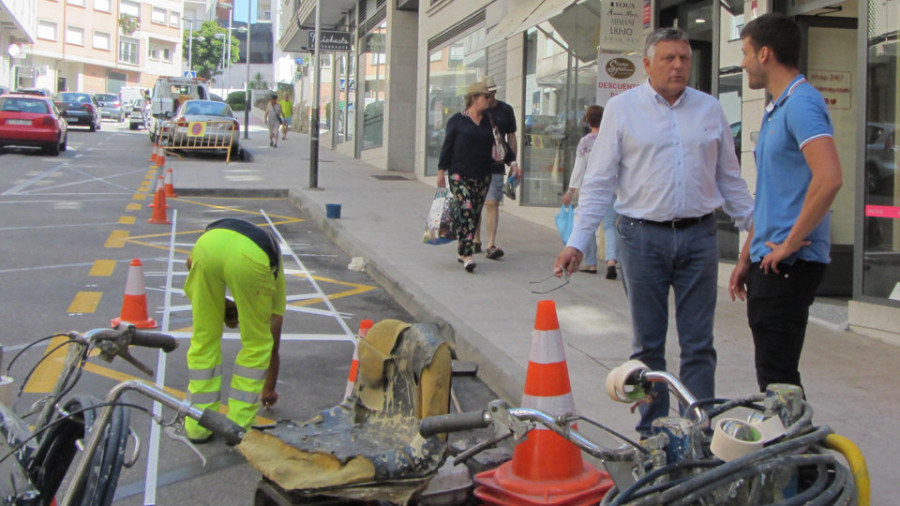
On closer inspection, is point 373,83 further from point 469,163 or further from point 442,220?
point 442,220

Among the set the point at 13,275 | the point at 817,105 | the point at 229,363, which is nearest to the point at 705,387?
the point at 817,105

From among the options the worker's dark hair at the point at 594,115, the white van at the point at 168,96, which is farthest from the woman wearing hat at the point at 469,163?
the white van at the point at 168,96

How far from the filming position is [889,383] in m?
5.64

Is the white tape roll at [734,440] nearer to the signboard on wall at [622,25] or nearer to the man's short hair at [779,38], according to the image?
the man's short hair at [779,38]

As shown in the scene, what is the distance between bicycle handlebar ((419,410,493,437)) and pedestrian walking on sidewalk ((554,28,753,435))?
1681 millimetres

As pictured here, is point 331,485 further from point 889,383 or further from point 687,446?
point 889,383

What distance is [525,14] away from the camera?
12.5 meters

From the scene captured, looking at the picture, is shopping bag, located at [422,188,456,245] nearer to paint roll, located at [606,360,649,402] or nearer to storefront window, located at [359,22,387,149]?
paint roll, located at [606,360,649,402]

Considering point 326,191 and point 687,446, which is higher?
point 326,191

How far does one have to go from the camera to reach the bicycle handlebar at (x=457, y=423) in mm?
2475

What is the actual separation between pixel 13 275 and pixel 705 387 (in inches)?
287

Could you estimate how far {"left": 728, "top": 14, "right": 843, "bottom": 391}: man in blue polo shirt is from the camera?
142 inches

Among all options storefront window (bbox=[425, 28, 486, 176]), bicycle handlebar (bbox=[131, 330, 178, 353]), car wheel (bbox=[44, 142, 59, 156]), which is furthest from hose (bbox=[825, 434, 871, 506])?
car wheel (bbox=[44, 142, 59, 156])

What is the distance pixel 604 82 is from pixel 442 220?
2098 mm
